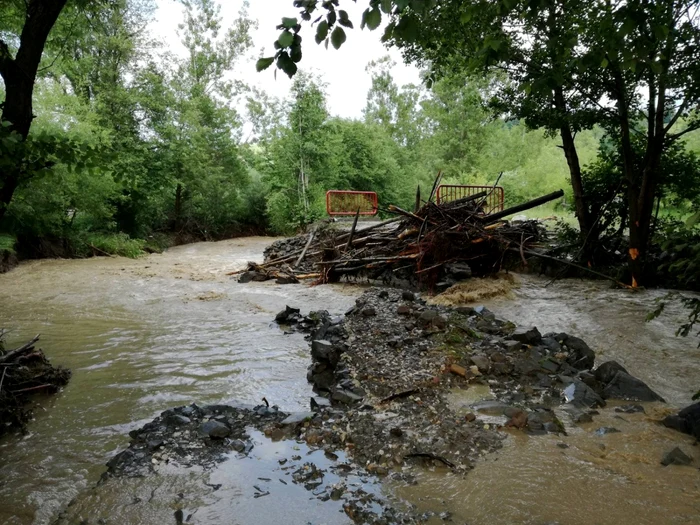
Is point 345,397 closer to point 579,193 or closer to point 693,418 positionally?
point 693,418

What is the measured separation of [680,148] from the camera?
366 inches

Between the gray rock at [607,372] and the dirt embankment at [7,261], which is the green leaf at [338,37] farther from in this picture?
the dirt embankment at [7,261]

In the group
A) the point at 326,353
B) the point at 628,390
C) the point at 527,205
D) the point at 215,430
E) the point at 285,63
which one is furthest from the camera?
the point at 527,205

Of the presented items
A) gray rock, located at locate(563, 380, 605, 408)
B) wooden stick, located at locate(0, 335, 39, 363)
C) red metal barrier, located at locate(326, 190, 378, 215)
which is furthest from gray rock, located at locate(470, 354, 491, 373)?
red metal barrier, located at locate(326, 190, 378, 215)

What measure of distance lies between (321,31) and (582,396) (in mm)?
3706

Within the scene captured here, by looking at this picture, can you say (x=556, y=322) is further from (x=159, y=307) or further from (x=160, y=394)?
(x=159, y=307)

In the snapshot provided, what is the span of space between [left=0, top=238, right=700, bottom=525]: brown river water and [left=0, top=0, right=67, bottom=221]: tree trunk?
6.45ft

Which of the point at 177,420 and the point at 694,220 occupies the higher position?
the point at 694,220

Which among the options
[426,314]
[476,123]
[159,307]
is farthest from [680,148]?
[476,123]

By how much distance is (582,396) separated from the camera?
3840mm

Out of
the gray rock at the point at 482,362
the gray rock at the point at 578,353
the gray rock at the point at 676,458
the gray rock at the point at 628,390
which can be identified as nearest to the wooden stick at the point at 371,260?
the gray rock at the point at 578,353

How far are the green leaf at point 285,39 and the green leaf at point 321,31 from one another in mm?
96

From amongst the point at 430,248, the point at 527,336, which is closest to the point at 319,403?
the point at 527,336

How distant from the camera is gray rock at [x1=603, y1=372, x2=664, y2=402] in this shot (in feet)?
12.9
